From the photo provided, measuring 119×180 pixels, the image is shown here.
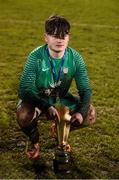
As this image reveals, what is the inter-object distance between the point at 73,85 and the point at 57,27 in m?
3.77

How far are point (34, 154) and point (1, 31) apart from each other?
958 cm

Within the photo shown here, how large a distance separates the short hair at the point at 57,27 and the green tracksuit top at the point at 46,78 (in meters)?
0.29

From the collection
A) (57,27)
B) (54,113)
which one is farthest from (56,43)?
(54,113)

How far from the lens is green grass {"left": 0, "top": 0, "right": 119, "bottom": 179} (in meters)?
5.39

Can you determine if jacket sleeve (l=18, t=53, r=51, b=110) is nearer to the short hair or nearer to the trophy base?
the short hair

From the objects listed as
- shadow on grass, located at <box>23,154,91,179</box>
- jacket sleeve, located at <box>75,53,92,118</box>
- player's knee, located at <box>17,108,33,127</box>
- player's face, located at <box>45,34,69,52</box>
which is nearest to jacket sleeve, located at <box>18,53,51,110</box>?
player's knee, located at <box>17,108,33,127</box>

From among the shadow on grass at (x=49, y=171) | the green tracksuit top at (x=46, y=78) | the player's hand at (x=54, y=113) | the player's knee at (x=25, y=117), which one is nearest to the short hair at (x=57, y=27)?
the green tracksuit top at (x=46, y=78)

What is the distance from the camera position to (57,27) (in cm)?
514

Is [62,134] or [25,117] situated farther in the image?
[25,117]

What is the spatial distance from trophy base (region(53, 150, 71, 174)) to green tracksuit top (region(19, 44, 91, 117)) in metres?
0.51

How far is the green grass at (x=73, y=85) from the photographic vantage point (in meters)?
5.39

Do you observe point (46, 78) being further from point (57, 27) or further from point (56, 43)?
point (57, 27)

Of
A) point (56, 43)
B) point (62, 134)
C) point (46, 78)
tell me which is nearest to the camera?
point (62, 134)

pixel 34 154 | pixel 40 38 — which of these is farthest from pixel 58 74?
pixel 40 38
